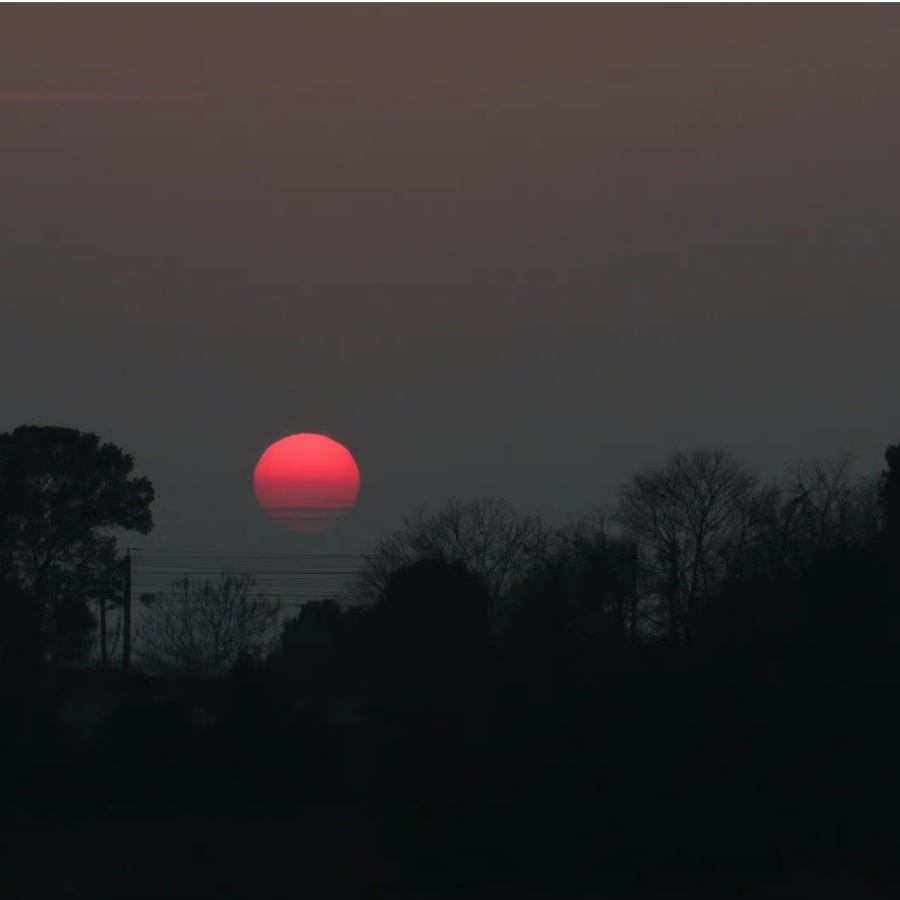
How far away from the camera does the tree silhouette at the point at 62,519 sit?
59.5 metres

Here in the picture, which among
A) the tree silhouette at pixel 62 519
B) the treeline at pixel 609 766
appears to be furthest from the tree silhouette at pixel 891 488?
the tree silhouette at pixel 62 519

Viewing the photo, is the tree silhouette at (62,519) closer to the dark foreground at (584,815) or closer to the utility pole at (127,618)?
the utility pole at (127,618)

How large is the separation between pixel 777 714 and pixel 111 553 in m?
38.1

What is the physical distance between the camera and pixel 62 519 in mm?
60094

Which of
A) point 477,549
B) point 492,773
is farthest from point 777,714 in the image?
point 477,549

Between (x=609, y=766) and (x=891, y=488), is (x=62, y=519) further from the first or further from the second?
(x=609, y=766)

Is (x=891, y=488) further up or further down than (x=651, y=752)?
further up

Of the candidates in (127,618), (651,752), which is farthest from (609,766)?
(127,618)

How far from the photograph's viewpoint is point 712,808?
26.4 m

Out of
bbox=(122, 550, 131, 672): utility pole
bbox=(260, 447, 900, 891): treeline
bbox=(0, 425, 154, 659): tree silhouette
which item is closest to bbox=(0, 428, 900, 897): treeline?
bbox=(260, 447, 900, 891): treeline

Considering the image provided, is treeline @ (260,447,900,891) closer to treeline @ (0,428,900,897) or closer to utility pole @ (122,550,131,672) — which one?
treeline @ (0,428,900,897)

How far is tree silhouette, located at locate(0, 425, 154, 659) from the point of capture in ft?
195

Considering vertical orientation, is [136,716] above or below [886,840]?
above

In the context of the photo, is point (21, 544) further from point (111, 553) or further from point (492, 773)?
point (492, 773)
